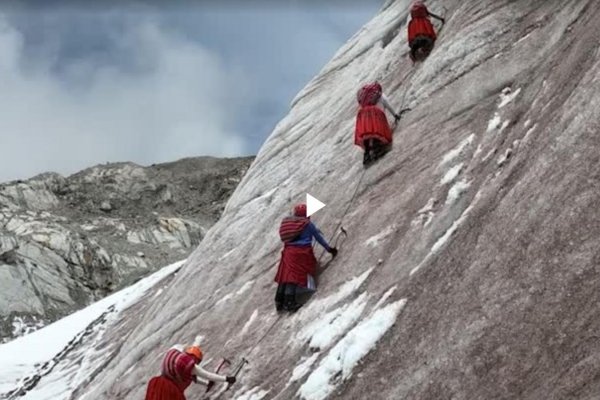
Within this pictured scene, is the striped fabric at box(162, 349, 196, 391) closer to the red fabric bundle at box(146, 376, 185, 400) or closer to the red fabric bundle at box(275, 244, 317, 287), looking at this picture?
the red fabric bundle at box(146, 376, 185, 400)

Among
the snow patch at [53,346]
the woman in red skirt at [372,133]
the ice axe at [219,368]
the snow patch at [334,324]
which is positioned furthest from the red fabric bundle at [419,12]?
the snow patch at [53,346]

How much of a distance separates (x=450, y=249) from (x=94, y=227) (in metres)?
37.8

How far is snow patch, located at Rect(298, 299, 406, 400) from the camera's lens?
7.88m

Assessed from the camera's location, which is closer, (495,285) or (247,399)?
(495,285)

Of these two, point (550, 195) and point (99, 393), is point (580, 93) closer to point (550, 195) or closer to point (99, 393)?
point (550, 195)

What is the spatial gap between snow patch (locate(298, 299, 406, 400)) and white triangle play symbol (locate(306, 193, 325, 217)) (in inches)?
162

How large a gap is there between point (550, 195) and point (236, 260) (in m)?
7.26

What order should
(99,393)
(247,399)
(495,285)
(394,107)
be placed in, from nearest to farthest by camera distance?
(495,285), (247,399), (394,107), (99,393)

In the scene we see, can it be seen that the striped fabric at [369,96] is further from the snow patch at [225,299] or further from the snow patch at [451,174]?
the snow patch at [225,299]

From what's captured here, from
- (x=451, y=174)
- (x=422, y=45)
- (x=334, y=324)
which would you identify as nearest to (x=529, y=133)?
(x=451, y=174)

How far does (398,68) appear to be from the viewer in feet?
47.1

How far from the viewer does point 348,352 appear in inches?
315

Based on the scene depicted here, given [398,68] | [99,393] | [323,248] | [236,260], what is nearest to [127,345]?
[99,393]

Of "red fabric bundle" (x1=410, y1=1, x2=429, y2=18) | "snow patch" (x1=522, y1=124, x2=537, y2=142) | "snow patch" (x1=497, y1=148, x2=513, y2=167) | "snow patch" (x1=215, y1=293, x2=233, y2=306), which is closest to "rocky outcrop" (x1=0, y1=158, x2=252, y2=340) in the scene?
"snow patch" (x1=215, y1=293, x2=233, y2=306)
